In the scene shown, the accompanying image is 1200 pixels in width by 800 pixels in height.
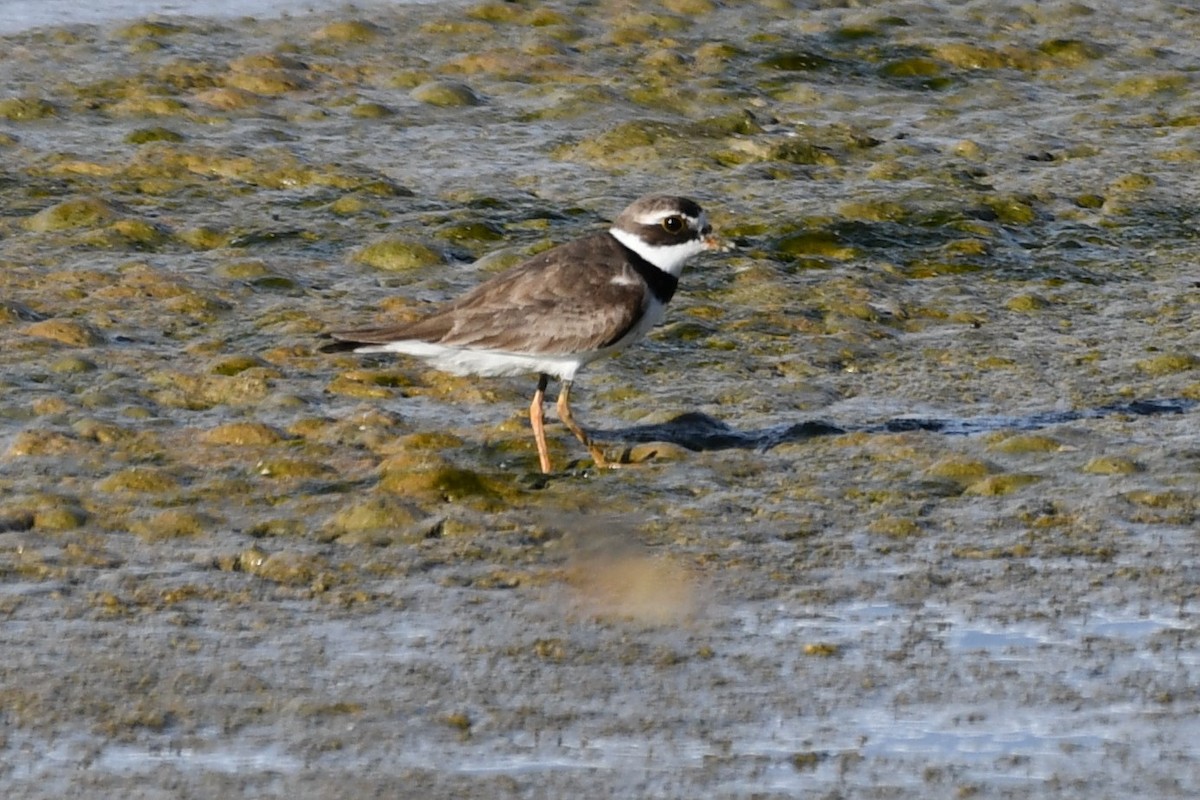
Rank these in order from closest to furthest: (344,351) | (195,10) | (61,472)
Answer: (61,472) → (344,351) → (195,10)

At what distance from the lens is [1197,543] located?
19.9 ft

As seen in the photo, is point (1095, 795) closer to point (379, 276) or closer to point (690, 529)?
point (690, 529)

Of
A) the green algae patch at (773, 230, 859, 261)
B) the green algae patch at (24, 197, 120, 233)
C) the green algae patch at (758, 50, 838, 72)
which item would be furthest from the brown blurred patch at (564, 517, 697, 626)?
the green algae patch at (758, 50, 838, 72)

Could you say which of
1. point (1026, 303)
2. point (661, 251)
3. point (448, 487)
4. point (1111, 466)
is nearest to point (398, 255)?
point (661, 251)

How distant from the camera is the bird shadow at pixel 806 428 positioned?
711 centimetres

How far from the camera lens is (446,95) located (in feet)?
36.0

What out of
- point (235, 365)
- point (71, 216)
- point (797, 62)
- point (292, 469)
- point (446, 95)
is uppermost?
point (292, 469)

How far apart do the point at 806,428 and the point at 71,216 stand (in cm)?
370

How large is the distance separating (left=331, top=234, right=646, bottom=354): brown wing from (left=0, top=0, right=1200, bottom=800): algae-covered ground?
0.34 m

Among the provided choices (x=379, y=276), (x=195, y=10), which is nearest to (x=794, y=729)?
(x=379, y=276)

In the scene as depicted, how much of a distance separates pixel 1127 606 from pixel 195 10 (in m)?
8.49

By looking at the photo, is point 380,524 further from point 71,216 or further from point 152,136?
point 152,136

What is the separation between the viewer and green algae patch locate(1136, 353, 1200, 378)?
775 cm

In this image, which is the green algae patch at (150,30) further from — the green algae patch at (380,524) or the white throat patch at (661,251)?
the green algae patch at (380,524)
